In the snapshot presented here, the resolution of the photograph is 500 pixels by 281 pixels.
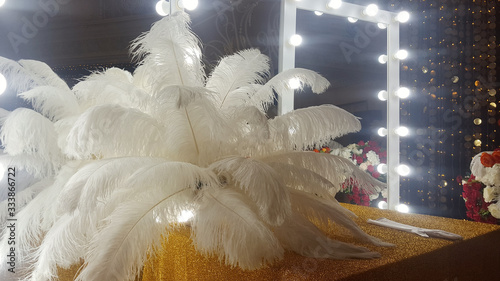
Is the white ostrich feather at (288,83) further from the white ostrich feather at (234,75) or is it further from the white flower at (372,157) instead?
the white flower at (372,157)

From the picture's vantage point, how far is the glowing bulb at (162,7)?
1.79m

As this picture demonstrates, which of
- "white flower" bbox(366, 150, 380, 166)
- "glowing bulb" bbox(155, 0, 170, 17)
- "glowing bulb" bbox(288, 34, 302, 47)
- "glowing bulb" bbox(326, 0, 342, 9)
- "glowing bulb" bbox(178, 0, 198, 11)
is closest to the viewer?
"glowing bulb" bbox(155, 0, 170, 17)

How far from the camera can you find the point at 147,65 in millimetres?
1018

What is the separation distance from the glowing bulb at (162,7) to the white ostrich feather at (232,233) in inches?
45.4

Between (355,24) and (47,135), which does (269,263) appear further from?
(355,24)

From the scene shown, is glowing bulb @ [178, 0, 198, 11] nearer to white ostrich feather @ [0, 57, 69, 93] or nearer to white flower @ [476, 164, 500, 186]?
white ostrich feather @ [0, 57, 69, 93]

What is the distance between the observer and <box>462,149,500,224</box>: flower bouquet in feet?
7.16

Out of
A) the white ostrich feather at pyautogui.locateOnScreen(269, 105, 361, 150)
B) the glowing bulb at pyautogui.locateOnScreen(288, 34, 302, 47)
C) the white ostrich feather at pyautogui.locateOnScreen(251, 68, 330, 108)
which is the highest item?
the glowing bulb at pyautogui.locateOnScreen(288, 34, 302, 47)

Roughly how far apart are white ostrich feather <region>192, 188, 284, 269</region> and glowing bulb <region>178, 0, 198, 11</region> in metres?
1.33

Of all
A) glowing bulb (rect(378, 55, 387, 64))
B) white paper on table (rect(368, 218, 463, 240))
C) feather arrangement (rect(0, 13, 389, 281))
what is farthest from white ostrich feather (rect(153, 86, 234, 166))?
glowing bulb (rect(378, 55, 387, 64))

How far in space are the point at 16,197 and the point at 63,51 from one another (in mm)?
567

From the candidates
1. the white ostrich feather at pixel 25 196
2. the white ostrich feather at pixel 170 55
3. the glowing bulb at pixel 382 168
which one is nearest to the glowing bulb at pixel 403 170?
the glowing bulb at pixel 382 168

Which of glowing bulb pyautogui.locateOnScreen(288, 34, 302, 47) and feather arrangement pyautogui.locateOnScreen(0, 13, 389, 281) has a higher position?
glowing bulb pyautogui.locateOnScreen(288, 34, 302, 47)

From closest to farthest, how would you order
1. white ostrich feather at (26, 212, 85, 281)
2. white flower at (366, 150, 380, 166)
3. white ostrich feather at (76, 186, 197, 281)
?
white ostrich feather at (76, 186, 197, 281) < white ostrich feather at (26, 212, 85, 281) < white flower at (366, 150, 380, 166)
